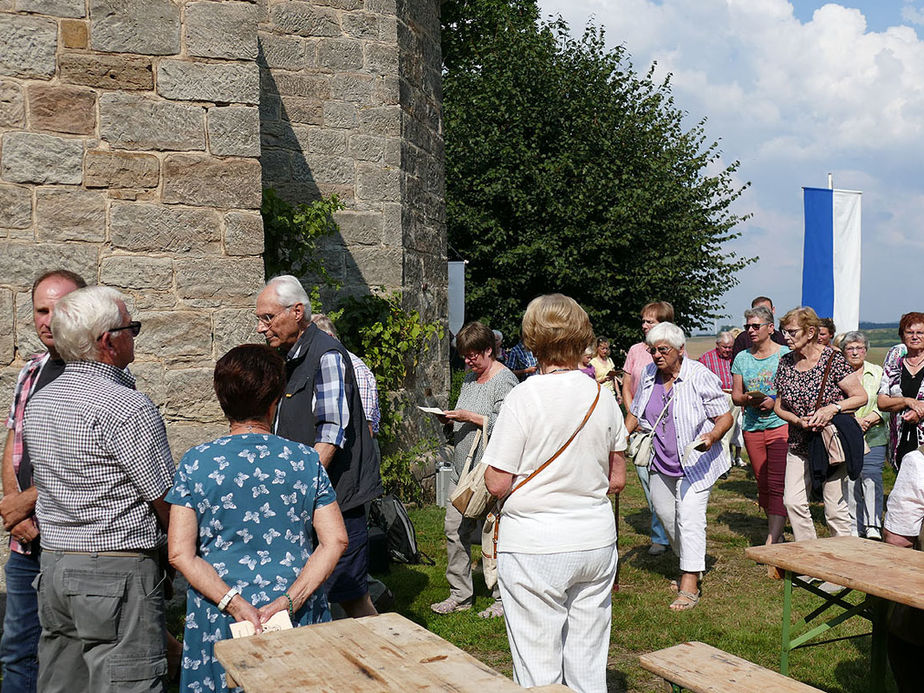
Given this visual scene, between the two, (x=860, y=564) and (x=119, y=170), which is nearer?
(x=860, y=564)

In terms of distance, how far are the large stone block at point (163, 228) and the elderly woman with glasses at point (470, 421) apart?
1588 mm

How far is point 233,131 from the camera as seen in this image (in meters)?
4.96

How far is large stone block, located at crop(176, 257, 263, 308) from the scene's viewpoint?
4.90m

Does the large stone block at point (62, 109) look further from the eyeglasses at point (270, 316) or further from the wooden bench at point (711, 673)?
the wooden bench at point (711, 673)

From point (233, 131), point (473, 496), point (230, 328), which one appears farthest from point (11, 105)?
point (473, 496)

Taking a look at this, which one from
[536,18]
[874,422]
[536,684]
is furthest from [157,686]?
[536,18]

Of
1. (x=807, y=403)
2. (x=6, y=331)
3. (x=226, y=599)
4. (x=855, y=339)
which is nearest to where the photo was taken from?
(x=226, y=599)

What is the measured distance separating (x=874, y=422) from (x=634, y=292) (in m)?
10.8

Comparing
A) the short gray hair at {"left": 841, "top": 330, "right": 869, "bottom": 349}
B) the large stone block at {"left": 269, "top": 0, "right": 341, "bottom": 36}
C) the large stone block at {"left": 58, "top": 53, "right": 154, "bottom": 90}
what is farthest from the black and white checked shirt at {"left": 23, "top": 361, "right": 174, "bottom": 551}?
the short gray hair at {"left": 841, "top": 330, "right": 869, "bottom": 349}

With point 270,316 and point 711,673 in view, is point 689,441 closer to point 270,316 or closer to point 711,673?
point 711,673

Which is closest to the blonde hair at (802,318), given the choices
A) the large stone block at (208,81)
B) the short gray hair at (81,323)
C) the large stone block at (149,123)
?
the large stone block at (208,81)

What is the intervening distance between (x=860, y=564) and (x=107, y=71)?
446 cm

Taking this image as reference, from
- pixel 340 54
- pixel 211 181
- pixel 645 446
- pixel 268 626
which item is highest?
pixel 340 54

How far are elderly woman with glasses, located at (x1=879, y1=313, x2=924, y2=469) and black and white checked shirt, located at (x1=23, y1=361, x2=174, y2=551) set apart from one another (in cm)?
517
